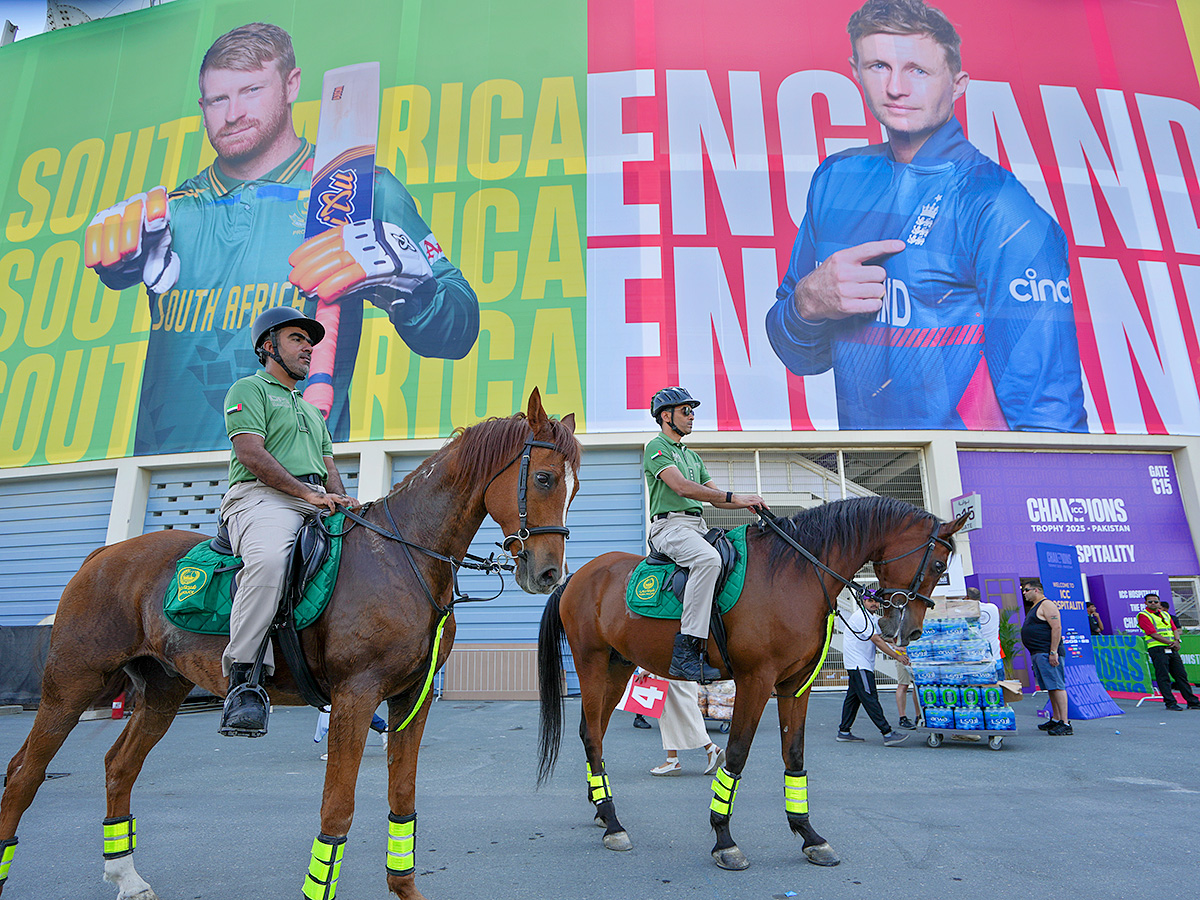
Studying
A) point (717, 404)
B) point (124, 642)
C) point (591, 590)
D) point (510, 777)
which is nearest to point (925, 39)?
point (717, 404)

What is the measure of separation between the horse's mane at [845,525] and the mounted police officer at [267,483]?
9.27 ft

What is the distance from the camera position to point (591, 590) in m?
5.48

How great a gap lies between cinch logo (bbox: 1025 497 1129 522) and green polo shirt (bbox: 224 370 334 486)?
15733 mm

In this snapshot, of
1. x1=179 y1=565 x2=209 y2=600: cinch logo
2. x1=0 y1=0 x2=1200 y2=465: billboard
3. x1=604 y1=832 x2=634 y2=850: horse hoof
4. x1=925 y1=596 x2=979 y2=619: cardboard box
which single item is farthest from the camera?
x1=0 y1=0 x2=1200 y2=465: billboard

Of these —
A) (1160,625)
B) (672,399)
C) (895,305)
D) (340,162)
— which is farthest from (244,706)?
(340,162)

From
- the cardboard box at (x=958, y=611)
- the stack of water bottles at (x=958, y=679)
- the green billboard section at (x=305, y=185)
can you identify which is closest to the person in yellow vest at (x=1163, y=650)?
the cardboard box at (x=958, y=611)

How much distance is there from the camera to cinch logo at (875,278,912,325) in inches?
604

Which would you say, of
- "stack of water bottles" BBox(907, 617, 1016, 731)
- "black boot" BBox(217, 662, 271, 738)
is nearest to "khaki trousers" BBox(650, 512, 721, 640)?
"black boot" BBox(217, 662, 271, 738)

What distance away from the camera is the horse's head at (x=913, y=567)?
4.67 m

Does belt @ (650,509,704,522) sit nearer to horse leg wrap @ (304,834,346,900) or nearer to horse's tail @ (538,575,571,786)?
horse's tail @ (538,575,571,786)

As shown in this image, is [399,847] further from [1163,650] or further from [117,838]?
[1163,650]

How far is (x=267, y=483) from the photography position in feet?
10.3

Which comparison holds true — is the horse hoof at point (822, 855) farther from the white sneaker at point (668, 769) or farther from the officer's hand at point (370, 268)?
the officer's hand at point (370, 268)

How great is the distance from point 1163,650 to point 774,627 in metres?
11.5
